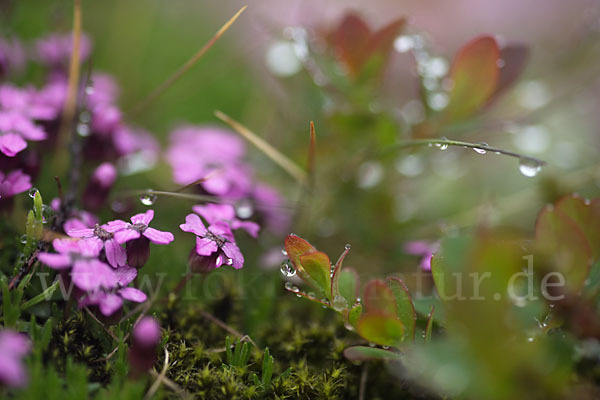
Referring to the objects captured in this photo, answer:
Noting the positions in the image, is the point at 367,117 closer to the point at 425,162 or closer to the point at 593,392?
the point at 425,162

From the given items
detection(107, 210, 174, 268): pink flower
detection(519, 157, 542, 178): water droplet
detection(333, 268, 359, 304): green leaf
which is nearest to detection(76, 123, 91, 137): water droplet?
detection(107, 210, 174, 268): pink flower

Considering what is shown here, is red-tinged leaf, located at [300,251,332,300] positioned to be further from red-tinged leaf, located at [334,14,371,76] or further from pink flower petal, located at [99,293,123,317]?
red-tinged leaf, located at [334,14,371,76]

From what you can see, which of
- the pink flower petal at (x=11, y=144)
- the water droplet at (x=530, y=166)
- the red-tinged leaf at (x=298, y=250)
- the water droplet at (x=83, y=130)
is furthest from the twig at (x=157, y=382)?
the water droplet at (x=530, y=166)

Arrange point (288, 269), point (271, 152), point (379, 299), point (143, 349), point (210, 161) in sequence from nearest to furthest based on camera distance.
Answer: point (143, 349)
point (379, 299)
point (288, 269)
point (271, 152)
point (210, 161)

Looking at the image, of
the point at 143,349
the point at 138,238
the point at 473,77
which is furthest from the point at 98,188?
the point at 473,77

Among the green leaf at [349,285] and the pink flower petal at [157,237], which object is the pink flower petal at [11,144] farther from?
the green leaf at [349,285]

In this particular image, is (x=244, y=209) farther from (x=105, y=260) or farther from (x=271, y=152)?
(x=105, y=260)
